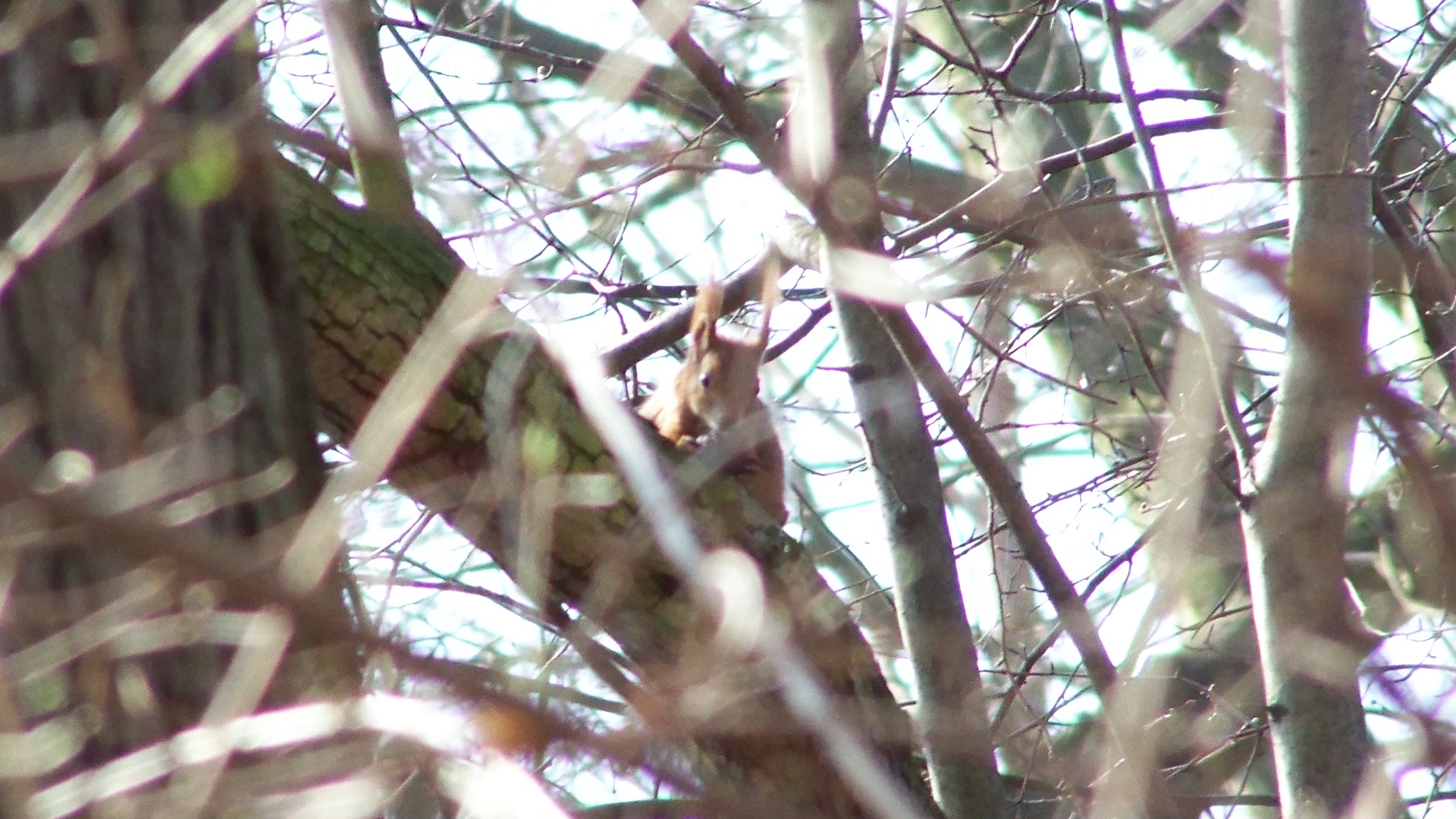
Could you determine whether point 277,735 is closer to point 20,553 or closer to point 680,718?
point 680,718

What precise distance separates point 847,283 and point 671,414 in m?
2.26

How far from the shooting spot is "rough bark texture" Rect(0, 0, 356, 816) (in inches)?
58.9

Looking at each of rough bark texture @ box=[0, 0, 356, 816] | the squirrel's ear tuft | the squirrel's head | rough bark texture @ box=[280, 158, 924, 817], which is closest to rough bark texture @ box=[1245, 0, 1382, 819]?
rough bark texture @ box=[280, 158, 924, 817]

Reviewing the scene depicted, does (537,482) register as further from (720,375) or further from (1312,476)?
(720,375)

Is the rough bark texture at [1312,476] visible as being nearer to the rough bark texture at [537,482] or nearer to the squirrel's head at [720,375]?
the rough bark texture at [537,482]

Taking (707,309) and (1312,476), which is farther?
(707,309)

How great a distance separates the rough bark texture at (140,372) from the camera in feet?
4.91

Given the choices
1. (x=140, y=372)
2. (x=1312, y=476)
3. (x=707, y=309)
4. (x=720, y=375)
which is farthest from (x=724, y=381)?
(x=140, y=372)

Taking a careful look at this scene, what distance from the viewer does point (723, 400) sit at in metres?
4.18

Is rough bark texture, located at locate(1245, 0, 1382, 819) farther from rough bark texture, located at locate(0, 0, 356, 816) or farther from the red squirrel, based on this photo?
rough bark texture, located at locate(0, 0, 356, 816)

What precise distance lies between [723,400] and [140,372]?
2590 millimetres

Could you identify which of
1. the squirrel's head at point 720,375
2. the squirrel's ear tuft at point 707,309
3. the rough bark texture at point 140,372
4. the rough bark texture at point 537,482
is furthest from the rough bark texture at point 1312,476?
the rough bark texture at point 140,372

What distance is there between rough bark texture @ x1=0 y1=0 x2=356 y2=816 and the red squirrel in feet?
6.53

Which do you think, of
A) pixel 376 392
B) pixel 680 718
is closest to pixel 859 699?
pixel 376 392
